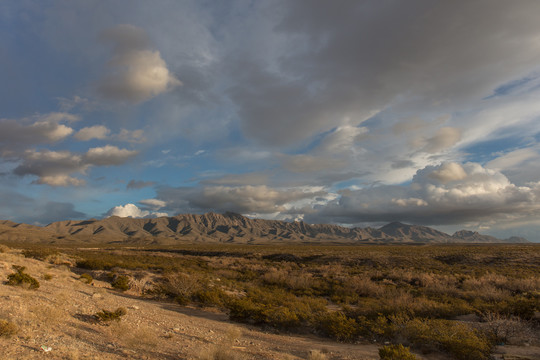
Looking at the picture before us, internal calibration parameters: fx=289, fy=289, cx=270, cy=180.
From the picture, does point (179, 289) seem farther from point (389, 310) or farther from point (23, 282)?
point (389, 310)

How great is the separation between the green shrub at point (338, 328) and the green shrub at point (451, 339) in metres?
1.84

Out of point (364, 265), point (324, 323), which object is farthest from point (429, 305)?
point (364, 265)

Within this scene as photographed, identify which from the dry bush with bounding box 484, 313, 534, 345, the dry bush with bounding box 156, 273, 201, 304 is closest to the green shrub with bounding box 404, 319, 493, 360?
the dry bush with bounding box 484, 313, 534, 345

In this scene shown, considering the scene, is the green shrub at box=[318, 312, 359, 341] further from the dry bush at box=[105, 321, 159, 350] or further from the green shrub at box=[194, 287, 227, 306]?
the green shrub at box=[194, 287, 227, 306]

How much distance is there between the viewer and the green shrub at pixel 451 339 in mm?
8320

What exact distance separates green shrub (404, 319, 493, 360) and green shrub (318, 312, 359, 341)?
184 centimetres

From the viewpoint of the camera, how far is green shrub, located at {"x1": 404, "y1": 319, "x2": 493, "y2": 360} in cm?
832

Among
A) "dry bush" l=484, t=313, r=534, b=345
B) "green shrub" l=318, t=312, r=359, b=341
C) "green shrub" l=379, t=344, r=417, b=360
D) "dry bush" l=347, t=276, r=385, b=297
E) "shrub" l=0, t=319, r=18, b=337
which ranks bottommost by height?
"dry bush" l=347, t=276, r=385, b=297

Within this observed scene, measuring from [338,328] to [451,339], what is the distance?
360 centimetres

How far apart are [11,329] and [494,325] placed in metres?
14.5

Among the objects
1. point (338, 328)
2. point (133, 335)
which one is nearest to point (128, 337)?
point (133, 335)

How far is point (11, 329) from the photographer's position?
6852 mm

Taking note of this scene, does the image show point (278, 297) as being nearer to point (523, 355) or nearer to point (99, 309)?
point (99, 309)

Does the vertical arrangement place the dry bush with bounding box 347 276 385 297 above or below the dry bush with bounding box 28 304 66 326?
below
